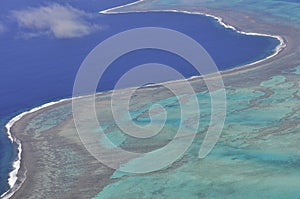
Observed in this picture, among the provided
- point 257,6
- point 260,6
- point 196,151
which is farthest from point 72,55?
point 196,151

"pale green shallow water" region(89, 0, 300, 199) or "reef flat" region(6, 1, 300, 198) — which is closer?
"pale green shallow water" region(89, 0, 300, 199)

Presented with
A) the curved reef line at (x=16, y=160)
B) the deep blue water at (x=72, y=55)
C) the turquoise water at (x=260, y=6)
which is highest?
the turquoise water at (x=260, y=6)

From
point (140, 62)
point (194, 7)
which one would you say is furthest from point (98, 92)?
point (194, 7)

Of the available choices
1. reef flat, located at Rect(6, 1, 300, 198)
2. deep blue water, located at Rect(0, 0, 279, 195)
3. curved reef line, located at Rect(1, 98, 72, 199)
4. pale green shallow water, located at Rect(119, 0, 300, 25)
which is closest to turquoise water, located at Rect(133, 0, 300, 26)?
pale green shallow water, located at Rect(119, 0, 300, 25)

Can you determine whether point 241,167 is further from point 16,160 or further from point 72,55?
point 72,55

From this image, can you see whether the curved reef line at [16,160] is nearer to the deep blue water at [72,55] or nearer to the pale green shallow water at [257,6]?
the deep blue water at [72,55]

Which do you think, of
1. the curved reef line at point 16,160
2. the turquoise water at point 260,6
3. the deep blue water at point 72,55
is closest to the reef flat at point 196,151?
the curved reef line at point 16,160

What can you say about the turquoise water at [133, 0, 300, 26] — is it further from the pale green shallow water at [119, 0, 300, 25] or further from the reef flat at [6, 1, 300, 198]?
the reef flat at [6, 1, 300, 198]

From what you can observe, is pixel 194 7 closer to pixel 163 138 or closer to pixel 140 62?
pixel 140 62

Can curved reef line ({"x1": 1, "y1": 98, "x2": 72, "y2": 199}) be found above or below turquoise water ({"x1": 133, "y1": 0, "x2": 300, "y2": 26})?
below
